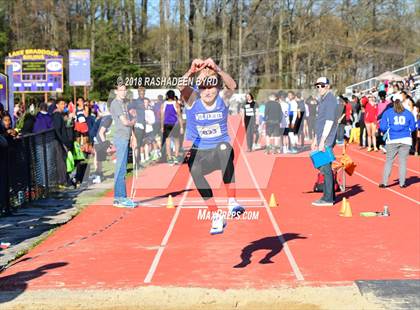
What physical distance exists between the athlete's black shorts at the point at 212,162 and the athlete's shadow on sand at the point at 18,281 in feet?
6.57

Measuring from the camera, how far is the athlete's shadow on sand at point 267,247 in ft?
27.1

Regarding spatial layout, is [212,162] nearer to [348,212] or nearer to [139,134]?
[348,212]

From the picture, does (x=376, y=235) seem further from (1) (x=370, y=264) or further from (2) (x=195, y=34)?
(2) (x=195, y=34)

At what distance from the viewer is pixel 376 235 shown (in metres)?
9.88

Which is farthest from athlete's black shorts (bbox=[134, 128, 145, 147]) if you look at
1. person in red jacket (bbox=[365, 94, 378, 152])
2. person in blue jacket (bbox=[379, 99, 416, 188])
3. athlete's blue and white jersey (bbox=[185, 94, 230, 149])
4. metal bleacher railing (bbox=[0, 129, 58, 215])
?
athlete's blue and white jersey (bbox=[185, 94, 230, 149])

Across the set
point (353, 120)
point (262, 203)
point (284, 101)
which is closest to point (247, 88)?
point (353, 120)

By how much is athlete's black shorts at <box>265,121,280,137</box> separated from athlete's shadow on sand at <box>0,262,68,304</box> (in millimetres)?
15164

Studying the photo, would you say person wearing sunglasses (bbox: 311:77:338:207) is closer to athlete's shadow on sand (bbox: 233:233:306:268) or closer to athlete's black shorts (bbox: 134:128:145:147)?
athlete's shadow on sand (bbox: 233:233:306:268)

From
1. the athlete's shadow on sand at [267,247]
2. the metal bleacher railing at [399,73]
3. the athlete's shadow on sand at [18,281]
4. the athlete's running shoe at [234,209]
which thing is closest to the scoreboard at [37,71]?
the metal bleacher railing at [399,73]

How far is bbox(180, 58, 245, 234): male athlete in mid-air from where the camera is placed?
7562 mm

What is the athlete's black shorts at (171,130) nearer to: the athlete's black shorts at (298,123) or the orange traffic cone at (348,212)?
the athlete's black shorts at (298,123)

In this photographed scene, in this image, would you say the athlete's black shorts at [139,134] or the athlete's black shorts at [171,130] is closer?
the athlete's black shorts at [139,134]

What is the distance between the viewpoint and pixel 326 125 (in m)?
11.9

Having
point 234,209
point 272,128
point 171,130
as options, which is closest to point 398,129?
point 171,130
